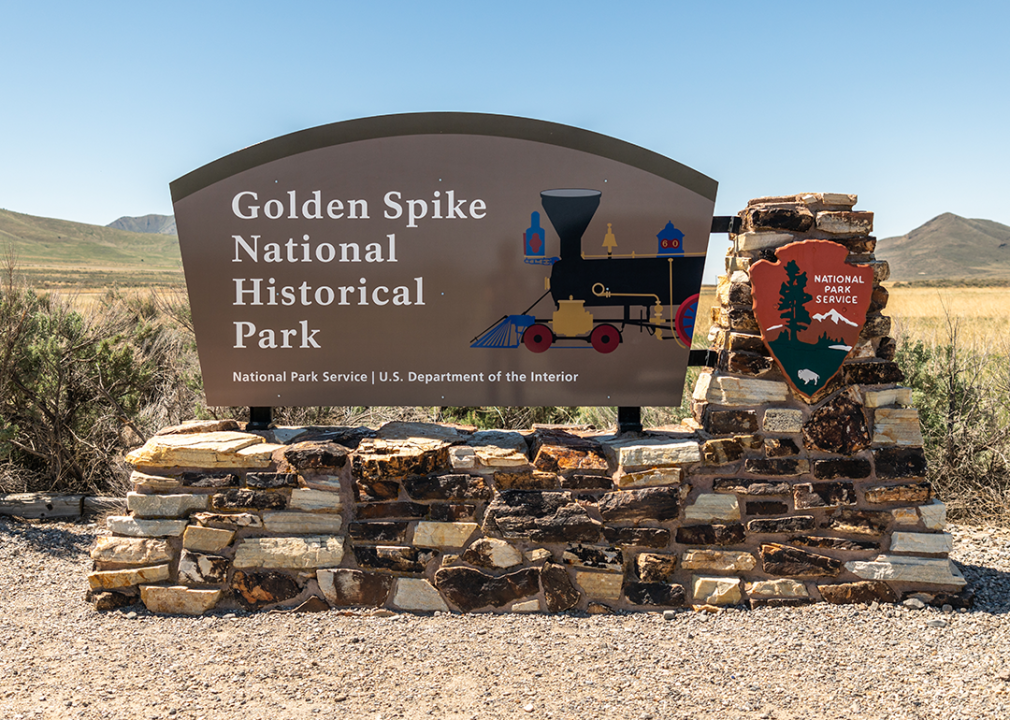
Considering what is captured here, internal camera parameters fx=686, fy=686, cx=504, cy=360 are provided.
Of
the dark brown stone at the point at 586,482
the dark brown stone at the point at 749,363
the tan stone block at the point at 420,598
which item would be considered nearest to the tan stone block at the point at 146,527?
the tan stone block at the point at 420,598

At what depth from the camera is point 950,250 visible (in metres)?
149

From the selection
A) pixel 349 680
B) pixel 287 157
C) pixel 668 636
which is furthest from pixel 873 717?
pixel 287 157

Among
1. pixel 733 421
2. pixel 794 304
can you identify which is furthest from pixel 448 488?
pixel 794 304

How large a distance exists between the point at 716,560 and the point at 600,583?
0.70m

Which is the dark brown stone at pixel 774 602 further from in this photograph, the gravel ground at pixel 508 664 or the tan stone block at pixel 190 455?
the tan stone block at pixel 190 455

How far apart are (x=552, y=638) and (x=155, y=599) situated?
2320mm

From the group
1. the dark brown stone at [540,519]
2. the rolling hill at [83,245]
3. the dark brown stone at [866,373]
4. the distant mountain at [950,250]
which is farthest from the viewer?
the distant mountain at [950,250]

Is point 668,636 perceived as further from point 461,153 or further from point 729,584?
point 461,153

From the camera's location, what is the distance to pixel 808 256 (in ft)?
13.3

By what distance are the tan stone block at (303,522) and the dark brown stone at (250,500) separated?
6 cm

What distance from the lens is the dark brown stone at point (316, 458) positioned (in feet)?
13.1

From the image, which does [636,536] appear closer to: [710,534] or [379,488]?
[710,534]

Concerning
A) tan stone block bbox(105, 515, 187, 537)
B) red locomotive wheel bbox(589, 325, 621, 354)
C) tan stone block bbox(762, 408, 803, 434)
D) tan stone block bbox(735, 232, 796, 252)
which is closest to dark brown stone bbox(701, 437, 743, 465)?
tan stone block bbox(762, 408, 803, 434)

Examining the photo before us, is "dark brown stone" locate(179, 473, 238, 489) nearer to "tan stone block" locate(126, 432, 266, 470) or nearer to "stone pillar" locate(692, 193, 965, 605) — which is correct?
"tan stone block" locate(126, 432, 266, 470)
